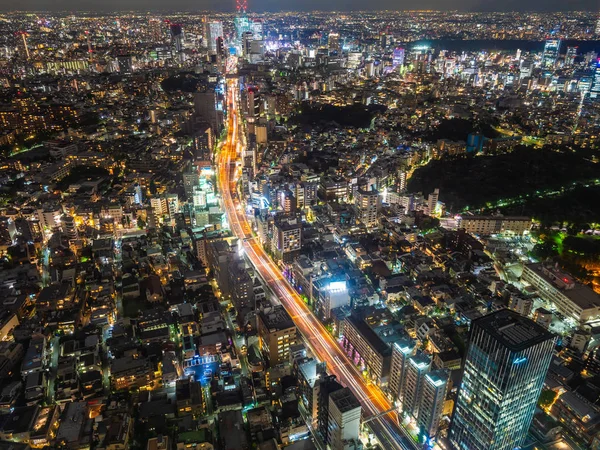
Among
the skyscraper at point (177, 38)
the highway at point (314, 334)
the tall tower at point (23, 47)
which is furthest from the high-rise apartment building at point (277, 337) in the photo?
the skyscraper at point (177, 38)

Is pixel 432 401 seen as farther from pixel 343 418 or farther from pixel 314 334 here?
pixel 314 334

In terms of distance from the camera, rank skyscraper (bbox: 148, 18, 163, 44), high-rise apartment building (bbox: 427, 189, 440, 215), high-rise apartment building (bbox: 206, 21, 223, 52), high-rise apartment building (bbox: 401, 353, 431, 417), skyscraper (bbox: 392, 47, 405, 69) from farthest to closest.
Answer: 1. skyscraper (bbox: 148, 18, 163, 44)
2. high-rise apartment building (bbox: 206, 21, 223, 52)
3. skyscraper (bbox: 392, 47, 405, 69)
4. high-rise apartment building (bbox: 427, 189, 440, 215)
5. high-rise apartment building (bbox: 401, 353, 431, 417)

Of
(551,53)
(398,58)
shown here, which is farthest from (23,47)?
(551,53)

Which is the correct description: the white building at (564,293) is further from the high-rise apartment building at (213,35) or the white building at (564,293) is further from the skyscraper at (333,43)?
the high-rise apartment building at (213,35)

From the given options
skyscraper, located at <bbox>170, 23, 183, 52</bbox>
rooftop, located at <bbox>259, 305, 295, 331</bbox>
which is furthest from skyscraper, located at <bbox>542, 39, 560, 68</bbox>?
rooftop, located at <bbox>259, 305, 295, 331</bbox>

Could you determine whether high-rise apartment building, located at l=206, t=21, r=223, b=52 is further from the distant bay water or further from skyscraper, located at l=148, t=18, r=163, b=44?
the distant bay water

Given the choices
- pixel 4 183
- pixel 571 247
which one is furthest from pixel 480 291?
pixel 4 183
